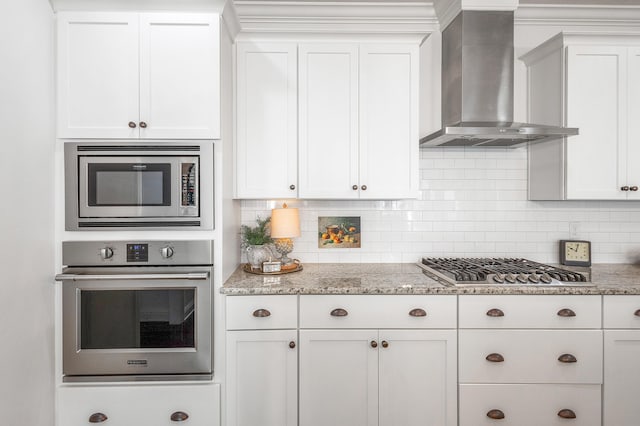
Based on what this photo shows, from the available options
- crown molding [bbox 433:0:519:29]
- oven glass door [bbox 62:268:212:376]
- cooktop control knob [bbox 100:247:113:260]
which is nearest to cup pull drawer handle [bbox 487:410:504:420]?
oven glass door [bbox 62:268:212:376]

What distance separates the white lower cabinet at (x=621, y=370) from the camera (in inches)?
78.5

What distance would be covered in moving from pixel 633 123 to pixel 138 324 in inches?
127

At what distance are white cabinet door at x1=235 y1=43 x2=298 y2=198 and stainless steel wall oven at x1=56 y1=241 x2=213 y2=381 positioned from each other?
61 centimetres

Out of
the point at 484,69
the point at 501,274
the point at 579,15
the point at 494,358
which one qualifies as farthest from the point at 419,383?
the point at 579,15

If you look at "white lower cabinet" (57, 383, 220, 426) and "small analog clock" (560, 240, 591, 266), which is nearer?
"white lower cabinet" (57, 383, 220, 426)

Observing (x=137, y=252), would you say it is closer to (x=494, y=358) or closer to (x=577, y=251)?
(x=494, y=358)

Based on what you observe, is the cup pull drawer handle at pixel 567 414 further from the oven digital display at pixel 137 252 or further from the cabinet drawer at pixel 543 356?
the oven digital display at pixel 137 252

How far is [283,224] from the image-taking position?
239 cm

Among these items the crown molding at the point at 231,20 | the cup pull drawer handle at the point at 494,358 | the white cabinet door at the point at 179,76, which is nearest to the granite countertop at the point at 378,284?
the cup pull drawer handle at the point at 494,358

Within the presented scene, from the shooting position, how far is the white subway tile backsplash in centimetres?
273

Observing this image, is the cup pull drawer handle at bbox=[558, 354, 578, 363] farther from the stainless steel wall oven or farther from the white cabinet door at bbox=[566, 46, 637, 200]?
the stainless steel wall oven

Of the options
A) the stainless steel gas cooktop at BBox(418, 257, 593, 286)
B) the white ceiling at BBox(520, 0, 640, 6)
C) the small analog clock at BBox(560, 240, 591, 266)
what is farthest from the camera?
the small analog clock at BBox(560, 240, 591, 266)

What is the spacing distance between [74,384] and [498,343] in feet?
7.43

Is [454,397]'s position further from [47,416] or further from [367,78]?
[47,416]
